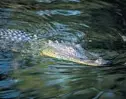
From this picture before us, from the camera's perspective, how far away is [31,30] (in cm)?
718

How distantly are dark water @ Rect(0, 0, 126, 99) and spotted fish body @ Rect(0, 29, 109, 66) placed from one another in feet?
0.54

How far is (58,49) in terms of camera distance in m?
6.30

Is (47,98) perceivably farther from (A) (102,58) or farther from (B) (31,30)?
(B) (31,30)

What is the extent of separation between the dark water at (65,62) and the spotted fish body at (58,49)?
0.16 meters

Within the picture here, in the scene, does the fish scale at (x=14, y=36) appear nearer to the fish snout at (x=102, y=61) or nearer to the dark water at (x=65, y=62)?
the dark water at (x=65, y=62)

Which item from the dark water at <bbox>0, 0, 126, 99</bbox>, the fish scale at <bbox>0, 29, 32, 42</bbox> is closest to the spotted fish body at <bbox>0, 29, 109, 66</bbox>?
the fish scale at <bbox>0, 29, 32, 42</bbox>

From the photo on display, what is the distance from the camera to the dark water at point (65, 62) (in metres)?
4.55

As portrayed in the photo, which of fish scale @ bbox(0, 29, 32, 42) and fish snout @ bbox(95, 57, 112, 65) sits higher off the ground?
fish snout @ bbox(95, 57, 112, 65)

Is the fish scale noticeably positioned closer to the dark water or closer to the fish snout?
the dark water

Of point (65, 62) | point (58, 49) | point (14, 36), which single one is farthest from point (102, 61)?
point (14, 36)

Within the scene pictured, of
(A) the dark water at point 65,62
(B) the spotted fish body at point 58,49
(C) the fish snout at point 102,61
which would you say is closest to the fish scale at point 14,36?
(B) the spotted fish body at point 58,49

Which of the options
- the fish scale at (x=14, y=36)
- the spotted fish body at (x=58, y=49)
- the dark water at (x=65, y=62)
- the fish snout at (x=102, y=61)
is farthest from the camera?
A: the fish scale at (x=14, y=36)

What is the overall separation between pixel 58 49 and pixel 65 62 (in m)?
0.65

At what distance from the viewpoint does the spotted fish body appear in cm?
567
